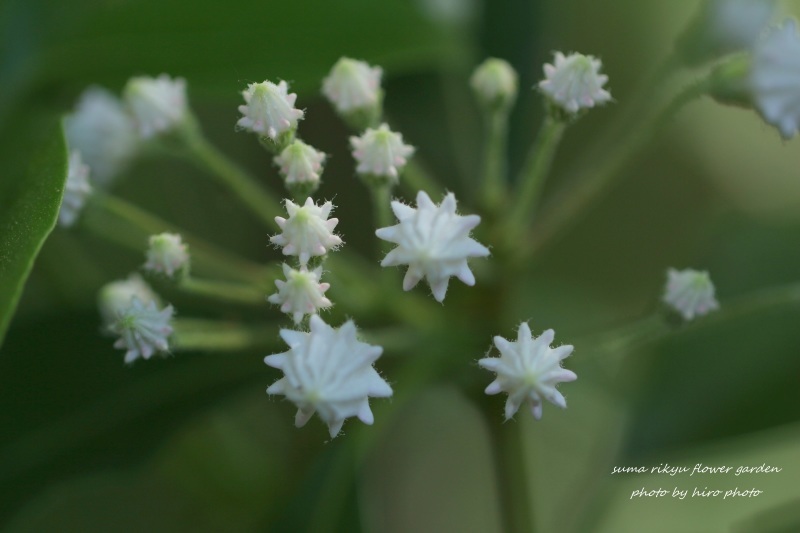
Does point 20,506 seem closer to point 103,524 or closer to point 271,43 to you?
point 103,524

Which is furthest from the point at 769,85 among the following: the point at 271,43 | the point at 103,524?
the point at 103,524

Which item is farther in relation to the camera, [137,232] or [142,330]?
[137,232]

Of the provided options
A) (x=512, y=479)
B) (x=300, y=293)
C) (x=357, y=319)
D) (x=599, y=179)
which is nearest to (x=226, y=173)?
(x=357, y=319)

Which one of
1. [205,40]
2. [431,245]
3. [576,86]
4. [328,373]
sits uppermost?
[205,40]

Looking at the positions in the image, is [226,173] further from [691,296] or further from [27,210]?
[691,296]

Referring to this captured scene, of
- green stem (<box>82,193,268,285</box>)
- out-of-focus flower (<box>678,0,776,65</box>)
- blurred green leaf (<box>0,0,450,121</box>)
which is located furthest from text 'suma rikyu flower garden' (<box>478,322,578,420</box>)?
blurred green leaf (<box>0,0,450,121</box>)

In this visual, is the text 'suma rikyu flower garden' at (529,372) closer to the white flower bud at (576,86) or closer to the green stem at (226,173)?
the white flower bud at (576,86)
